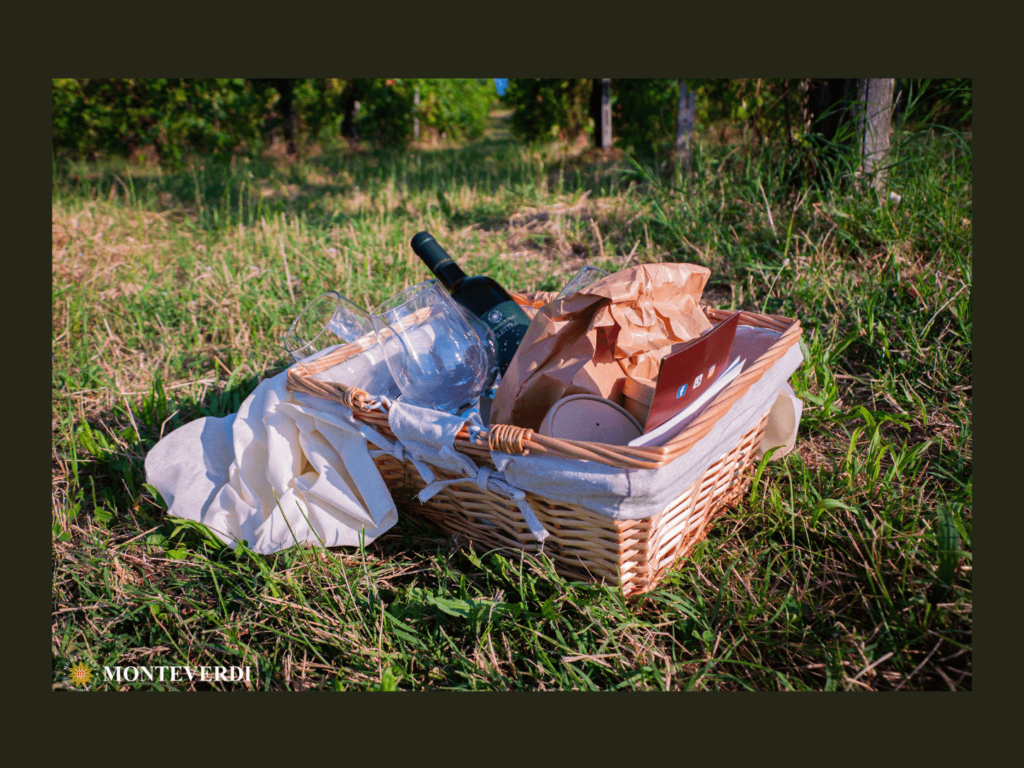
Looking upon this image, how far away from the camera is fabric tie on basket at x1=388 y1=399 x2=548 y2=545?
1.27 metres

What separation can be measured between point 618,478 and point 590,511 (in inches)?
5.7

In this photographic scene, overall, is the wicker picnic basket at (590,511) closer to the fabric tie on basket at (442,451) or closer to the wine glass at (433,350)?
the fabric tie on basket at (442,451)

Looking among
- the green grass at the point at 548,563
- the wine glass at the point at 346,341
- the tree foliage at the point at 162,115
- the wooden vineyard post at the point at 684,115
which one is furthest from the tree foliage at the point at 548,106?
the wine glass at the point at 346,341

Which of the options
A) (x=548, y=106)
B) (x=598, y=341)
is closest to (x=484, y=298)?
(x=598, y=341)

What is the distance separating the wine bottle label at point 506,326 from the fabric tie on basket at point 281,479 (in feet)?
1.57

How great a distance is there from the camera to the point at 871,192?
2.53 metres

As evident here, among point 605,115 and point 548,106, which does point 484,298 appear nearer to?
point 605,115

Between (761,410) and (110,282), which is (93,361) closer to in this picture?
(110,282)

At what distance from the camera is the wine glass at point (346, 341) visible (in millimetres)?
1645

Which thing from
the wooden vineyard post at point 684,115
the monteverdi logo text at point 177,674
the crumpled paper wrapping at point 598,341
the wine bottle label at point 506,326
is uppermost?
the wooden vineyard post at point 684,115

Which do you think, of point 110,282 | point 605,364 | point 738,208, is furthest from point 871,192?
point 110,282

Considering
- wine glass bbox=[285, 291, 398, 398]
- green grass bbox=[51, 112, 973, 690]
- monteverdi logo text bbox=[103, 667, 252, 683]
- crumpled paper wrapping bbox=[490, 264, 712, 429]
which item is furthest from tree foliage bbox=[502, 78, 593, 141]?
monteverdi logo text bbox=[103, 667, 252, 683]

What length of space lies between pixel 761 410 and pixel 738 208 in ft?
5.73

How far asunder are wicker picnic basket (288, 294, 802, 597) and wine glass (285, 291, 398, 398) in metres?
0.04
